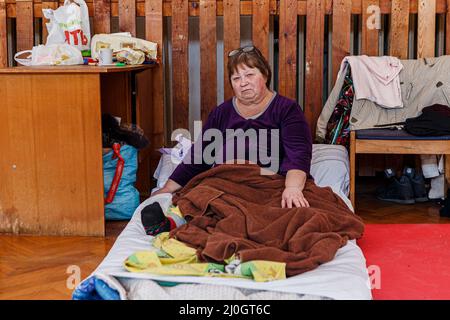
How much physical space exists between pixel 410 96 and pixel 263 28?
98 centimetres

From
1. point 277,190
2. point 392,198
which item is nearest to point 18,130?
point 277,190

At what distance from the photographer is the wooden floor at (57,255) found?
9.54ft

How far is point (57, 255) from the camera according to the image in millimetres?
3375

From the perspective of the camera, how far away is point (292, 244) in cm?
249

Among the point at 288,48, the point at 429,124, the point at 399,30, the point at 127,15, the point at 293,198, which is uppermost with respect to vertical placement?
the point at 127,15

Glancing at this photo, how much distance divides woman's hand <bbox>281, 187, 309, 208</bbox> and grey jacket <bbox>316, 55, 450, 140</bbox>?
1.48m

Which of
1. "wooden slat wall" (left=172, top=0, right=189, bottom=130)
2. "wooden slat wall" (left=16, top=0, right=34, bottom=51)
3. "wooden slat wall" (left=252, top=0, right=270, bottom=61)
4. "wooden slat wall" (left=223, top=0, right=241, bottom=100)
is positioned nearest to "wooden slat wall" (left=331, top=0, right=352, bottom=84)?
"wooden slat wall" (left=252, top=0, right=270, bottom=61)

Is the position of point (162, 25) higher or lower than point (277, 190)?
higher

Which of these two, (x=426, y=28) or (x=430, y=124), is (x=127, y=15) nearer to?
(x=426, y=28)

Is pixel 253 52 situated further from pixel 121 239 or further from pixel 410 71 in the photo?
pixel 410 71

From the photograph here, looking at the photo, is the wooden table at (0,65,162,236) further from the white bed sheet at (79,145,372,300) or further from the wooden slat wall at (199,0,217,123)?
the wooden slat wall at (199,0,217,123)

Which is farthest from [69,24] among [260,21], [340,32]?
[340,32]

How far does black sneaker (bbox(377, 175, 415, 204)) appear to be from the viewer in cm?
442

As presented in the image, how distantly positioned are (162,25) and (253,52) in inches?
67.1
